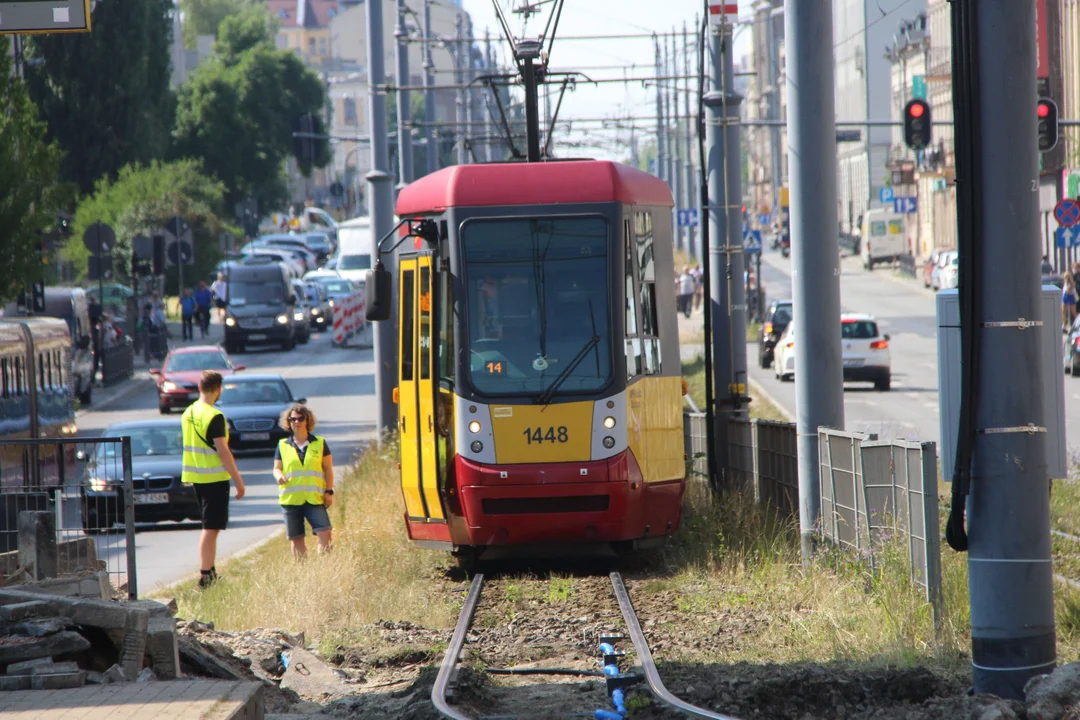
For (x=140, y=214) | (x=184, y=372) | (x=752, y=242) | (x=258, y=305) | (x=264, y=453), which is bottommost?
(x=264, y=453)

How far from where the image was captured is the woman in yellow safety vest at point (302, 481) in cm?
1489

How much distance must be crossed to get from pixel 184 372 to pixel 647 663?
29.2 meters

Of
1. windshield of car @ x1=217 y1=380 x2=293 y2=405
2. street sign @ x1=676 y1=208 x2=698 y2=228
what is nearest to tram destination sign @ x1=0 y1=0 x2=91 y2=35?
windshield of car @ x1=217 y1=380 x2=293 y2=405

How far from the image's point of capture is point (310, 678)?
957 centimetres

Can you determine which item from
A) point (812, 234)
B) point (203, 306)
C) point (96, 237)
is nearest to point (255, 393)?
point (96, 237)

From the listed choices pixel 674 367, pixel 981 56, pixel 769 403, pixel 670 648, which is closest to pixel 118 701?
pixel 670 648

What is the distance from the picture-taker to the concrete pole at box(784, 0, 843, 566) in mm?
12289

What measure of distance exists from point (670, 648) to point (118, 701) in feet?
11.9

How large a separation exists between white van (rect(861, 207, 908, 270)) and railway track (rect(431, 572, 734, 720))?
83.4 meters

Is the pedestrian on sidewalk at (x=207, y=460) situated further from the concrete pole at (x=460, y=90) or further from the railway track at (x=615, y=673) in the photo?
the concrete pole at (x=460, y=90)

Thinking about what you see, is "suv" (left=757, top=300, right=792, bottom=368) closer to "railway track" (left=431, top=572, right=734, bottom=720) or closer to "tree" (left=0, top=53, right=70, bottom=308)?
"tree" (left=0, top=53, right=70, bottom=308)

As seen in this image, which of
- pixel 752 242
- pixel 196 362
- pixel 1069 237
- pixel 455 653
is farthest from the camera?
pixel 752 242

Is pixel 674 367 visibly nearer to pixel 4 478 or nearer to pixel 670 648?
pixel 670 648

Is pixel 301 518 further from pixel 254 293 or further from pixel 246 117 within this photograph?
pixel 246 117
